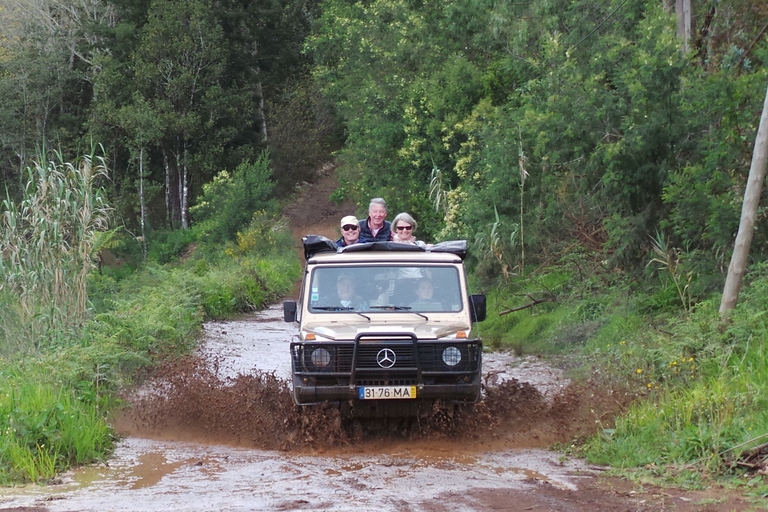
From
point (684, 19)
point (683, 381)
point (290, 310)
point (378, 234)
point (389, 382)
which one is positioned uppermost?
point (684, 19)

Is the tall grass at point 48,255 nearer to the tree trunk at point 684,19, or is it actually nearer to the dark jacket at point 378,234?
the dark jacket at point 378,234

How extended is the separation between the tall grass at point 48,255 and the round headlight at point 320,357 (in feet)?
16.9

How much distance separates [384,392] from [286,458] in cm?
110

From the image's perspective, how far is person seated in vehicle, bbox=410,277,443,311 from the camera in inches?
357

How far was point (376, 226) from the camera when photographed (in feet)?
37.0

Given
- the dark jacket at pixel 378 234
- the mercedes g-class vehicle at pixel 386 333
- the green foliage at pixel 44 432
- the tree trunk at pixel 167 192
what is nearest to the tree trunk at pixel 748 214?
the mercedes g-class vehicle at pixel 386 333

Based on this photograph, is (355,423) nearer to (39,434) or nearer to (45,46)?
(39,434)

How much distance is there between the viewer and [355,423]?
28.9ft

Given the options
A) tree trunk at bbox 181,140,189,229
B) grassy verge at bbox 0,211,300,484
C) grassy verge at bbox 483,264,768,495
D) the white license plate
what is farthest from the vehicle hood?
tree trunk at bbox 181,140,189,229

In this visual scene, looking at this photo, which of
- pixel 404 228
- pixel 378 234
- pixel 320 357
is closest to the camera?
pixel 320 357

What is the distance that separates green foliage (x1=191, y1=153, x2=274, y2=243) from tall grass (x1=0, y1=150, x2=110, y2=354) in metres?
25.5

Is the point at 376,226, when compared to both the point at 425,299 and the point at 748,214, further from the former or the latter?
the point at 748,214

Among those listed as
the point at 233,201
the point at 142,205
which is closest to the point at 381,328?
the point at 233,201

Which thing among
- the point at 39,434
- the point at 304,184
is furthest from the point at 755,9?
the point at 304,184
